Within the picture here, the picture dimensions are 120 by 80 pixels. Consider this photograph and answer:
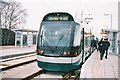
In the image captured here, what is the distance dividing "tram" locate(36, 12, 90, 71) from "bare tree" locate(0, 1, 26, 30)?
101ft

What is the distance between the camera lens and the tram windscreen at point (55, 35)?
11203 mm

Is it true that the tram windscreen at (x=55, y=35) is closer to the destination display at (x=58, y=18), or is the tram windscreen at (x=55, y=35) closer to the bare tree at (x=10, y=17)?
the destination display at (x=58, y=18)

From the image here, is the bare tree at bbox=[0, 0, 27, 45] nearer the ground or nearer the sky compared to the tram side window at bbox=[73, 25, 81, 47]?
nearer the sky

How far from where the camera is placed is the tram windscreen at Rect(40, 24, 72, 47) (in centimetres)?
1120

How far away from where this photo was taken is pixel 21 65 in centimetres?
1563

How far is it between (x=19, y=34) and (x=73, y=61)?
2150 centimetres

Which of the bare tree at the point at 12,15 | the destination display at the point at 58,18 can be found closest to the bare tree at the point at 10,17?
the bare tree at the point at 12,15

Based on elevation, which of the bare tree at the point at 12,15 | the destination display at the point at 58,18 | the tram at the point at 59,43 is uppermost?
the bare tree at the point at 12,15

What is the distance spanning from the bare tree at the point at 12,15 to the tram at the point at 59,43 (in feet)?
101

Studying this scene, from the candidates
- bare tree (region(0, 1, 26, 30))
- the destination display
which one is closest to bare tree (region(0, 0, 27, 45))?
bare tree (region(0, 1, 26, 30))

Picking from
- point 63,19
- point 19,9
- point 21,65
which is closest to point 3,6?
point 19,9

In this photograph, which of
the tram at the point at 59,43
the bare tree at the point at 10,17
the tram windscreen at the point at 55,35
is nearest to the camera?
the tram at the point at 59,43

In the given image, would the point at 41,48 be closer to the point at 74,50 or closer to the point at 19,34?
the point at 74,50

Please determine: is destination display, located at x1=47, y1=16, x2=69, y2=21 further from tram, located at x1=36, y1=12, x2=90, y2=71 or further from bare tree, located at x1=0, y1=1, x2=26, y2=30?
bare tree, located at x1=0, y1=1, x2=26, y2=30
